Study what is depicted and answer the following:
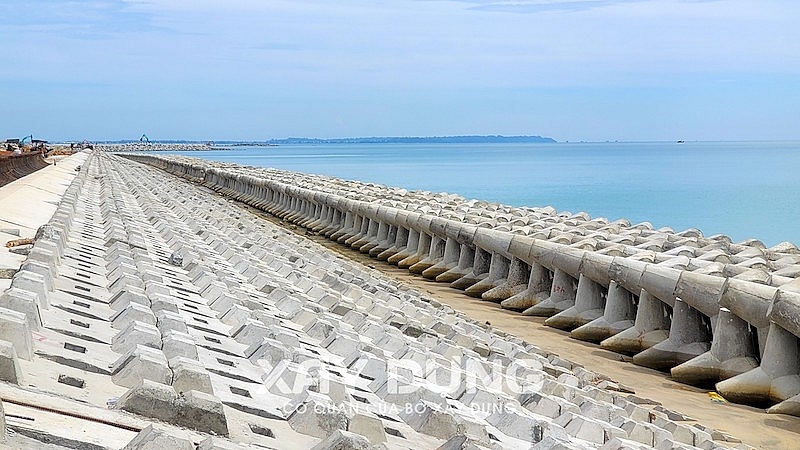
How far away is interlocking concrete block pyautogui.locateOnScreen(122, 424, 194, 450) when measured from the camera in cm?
312

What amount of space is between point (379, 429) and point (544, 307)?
8861mm

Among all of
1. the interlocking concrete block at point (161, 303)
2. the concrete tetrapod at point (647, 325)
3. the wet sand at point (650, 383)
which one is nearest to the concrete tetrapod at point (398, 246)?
the wet sand at point (650, 383)

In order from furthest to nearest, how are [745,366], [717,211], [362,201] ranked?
[717,211], [362,201], [745,366]

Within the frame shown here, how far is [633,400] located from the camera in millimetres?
8367

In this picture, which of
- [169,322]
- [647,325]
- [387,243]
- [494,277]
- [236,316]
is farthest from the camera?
[387,243]

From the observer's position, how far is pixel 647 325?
11000 mm

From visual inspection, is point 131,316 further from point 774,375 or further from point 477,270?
point 477,270

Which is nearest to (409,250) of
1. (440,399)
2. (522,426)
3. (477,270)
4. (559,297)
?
(477,270)

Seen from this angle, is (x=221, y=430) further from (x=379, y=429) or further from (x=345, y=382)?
(x=345, y=382)

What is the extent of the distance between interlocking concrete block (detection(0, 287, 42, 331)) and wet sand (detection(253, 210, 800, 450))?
15.6 ft

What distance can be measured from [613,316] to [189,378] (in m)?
8.00

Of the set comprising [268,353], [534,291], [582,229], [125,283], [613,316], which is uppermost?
[125,283]

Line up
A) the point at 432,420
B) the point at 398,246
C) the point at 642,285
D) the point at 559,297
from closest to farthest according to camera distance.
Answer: the point at 432,420 → the point at 642,285 → the point at 559,297 → the point at 398,246

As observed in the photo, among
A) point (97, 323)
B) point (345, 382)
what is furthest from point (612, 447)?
point (97, 323)
